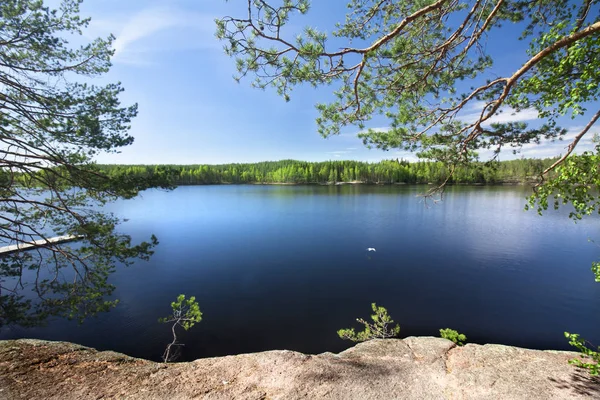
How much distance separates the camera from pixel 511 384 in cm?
347

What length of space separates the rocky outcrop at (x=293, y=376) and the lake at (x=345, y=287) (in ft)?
17.0

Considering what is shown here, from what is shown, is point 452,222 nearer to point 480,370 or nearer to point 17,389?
point 480,370

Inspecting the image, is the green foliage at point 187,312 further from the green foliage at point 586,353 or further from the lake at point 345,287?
the green foliage at point 586,353

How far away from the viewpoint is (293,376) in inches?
141

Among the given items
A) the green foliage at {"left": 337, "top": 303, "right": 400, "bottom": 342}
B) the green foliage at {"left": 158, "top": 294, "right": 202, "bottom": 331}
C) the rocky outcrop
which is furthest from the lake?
the rocky outcrop

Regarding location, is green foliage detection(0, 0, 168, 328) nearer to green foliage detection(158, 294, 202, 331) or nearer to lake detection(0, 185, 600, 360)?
green foliage detection(158, 294, 202, 331)

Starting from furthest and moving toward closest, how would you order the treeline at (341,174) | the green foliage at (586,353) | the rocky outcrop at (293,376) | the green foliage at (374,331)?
the treeline at (341,174) → the green foliage at (374,331) → the rocky outcrop at (293,376) → the green foliage at (586,353)

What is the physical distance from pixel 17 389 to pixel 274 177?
357 ft

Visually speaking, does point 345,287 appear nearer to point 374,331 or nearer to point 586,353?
point 374,331

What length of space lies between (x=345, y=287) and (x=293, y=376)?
32.8 ft

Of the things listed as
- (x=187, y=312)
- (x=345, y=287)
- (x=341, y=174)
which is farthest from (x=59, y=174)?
(x=341, y=174)

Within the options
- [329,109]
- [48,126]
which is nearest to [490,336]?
[329,109]

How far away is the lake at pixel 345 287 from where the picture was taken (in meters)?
9.57

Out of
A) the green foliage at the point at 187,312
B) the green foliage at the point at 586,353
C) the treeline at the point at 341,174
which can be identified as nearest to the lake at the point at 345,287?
the green foliage at the point at 187,312
